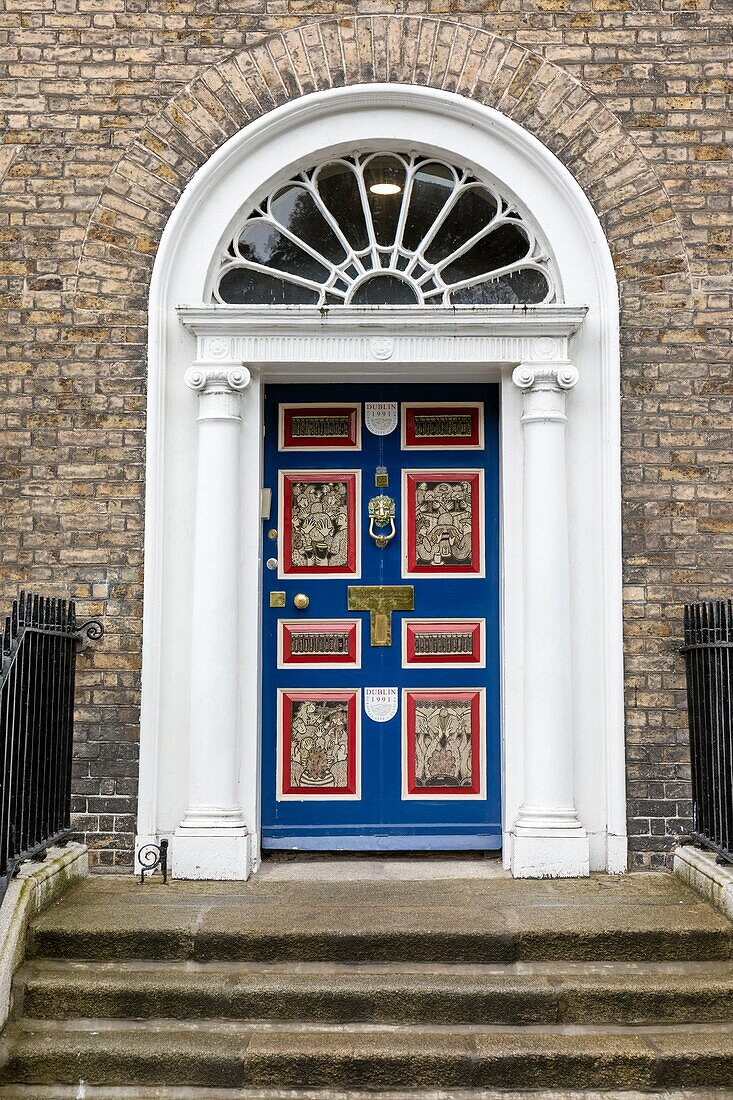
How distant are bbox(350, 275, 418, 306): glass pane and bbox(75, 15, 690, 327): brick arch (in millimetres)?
1010

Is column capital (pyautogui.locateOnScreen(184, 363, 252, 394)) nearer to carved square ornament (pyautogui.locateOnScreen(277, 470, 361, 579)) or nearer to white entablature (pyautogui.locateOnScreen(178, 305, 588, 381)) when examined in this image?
white entablature (pyautogui.locateOnScreen(178, 305, 588, 381))

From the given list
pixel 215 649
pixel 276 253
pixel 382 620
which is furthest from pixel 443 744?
pixel 276 253

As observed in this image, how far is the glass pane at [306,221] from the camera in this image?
587 cm

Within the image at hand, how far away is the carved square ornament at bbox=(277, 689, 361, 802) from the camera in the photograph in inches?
227

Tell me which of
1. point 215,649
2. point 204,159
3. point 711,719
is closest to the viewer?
point 711,719

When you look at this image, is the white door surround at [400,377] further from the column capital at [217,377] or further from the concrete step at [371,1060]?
the concrete step at [371,1060]

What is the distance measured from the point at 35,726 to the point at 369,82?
3.63m

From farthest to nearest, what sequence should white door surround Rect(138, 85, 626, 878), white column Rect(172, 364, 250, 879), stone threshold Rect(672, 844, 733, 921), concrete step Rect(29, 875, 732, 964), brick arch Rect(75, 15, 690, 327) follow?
1. brick arch Rect(75, 15, 690, 327)
2. white door surround Rect(138, 85, 626, 878)
3. white column Rect(172, 364, 250, 879)
4. stone threshold Rect(672, 844, 733, 921)
5. concrete step Rect(29, 875, 732, 964)

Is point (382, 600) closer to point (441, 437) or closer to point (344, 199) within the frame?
point (441, 437)

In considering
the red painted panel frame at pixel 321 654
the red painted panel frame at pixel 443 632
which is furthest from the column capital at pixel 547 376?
the red painted panel frame at pixel 321 654

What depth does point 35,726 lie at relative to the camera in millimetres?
4742

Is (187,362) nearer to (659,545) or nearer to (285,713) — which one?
(285,713)

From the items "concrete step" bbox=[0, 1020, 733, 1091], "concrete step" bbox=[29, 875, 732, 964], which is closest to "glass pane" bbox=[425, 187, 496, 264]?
"concrete step" bbox=[29, 875, 732, 964]

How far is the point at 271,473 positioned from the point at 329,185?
1.59 meters
